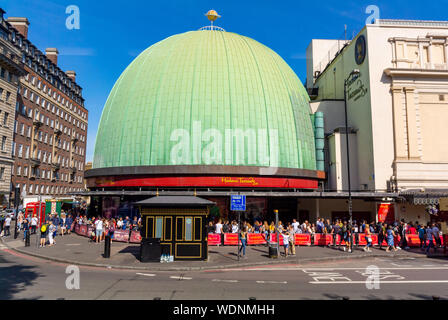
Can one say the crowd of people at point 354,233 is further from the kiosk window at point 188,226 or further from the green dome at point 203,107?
the green dome at point 203,107

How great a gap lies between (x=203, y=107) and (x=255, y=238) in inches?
566

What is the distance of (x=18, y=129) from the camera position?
5556 cm

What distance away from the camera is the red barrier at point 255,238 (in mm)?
24703

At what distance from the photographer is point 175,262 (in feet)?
58.0

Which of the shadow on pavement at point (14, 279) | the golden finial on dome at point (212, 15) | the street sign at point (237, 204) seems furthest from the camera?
the golden finial on dome at point (212, 15)

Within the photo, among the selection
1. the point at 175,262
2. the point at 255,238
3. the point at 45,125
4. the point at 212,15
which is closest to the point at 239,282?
the point at 175,262

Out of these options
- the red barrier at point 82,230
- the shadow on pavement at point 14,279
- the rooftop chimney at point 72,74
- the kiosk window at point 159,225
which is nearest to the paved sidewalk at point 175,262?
the kiosk window at point 159,225

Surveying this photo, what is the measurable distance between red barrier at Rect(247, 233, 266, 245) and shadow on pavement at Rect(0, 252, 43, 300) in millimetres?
14852

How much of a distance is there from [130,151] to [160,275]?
19.5 m

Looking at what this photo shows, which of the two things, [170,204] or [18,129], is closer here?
[170,204]

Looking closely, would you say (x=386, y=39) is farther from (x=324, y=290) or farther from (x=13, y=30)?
(x=13, y=30)

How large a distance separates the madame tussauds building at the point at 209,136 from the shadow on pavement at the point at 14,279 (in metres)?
14.1
